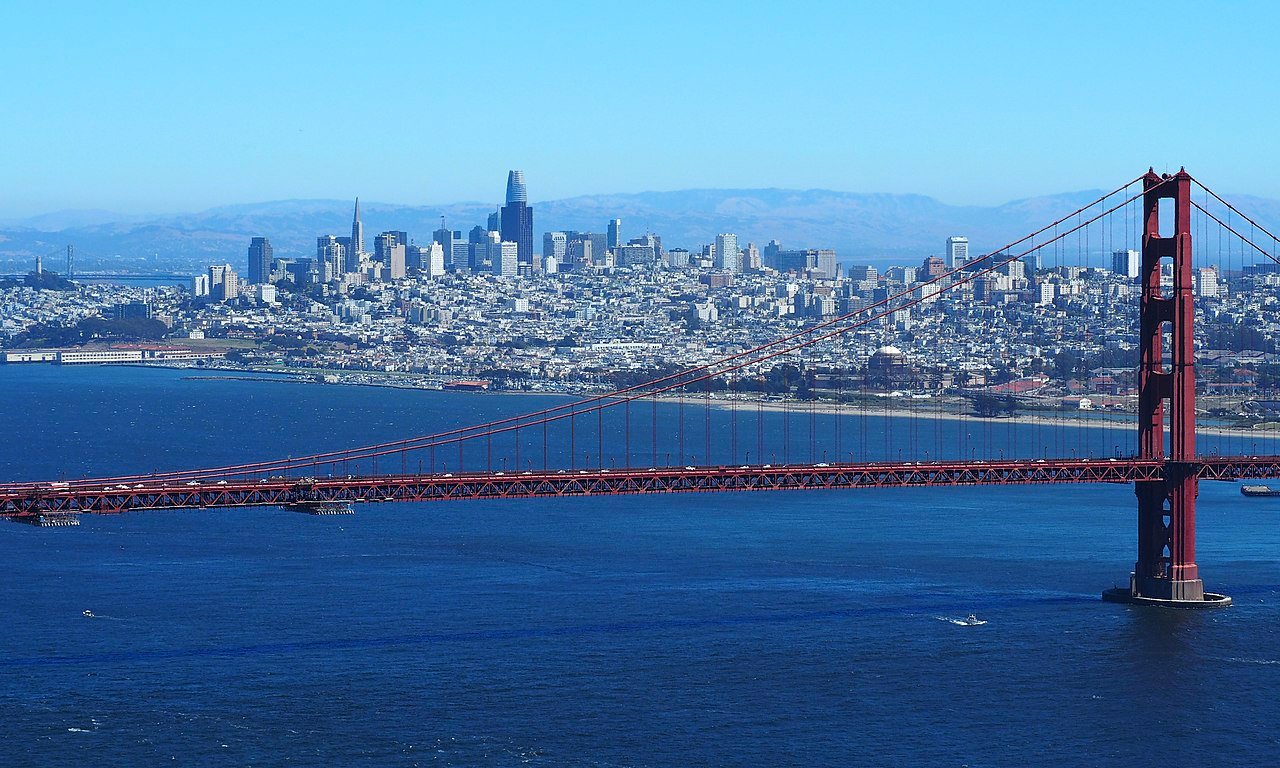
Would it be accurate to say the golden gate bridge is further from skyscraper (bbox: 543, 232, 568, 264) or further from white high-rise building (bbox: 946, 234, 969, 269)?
skyscraper (bbox: 543, 232, 568, 264)

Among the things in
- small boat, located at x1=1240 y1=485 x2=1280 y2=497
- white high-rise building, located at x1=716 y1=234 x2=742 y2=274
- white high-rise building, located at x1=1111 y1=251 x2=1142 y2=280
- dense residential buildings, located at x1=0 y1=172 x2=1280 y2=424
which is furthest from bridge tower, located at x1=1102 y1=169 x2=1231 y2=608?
white high-rise building, located at x1=716 y1=234 x2=742 y2=274

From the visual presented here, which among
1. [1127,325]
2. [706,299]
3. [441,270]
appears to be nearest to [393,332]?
[706,299]

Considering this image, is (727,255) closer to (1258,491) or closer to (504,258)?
(504,258)

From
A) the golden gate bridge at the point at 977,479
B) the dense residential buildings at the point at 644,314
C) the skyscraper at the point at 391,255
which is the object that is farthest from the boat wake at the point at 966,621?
the skyscraper at the point at 391,255

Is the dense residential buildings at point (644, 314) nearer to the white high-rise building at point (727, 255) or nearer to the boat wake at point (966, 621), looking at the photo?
the white high-rise building at point (727, 255)

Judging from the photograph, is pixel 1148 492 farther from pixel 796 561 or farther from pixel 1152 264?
pixel 796 561

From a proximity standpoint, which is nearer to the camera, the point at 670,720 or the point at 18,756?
the point at 18,756
